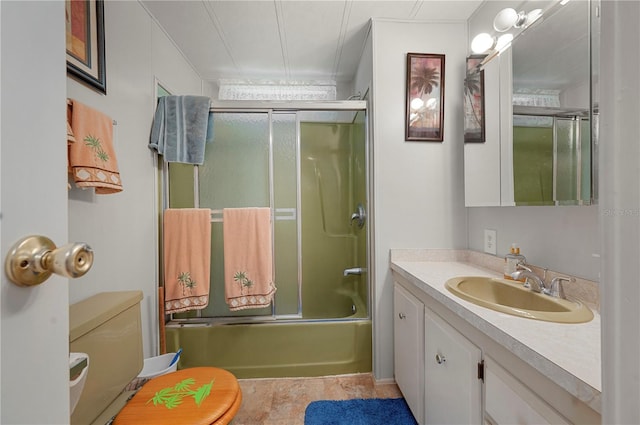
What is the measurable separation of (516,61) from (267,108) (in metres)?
1.37

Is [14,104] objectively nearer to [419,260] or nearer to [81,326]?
[81,326]

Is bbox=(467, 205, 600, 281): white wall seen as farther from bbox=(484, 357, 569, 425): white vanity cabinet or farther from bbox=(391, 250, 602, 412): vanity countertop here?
bbox=(484, 357, 569, 425): white vanity cabinet

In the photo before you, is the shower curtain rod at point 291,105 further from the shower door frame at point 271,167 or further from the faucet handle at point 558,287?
the faucet handle at point 558,287

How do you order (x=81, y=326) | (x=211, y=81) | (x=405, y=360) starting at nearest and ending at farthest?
(x=81, y=326)
(x=405, y=360)
(x=211, y=81)

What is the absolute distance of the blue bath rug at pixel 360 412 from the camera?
4.25ft

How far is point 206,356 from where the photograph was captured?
1612mm

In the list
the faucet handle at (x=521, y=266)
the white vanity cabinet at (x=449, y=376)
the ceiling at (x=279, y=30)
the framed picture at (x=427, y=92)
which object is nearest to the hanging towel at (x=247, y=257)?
the white vanity cabinet at (x=449, y=376)

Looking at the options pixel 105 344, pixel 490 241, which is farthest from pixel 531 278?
pixel 105 344

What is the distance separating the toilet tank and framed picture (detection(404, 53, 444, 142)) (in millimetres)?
1741

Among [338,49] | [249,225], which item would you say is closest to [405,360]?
[249,225]

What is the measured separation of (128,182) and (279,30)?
1.35 m

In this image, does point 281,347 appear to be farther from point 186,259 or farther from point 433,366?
point 433,366

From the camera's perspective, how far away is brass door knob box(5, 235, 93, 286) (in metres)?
0.26

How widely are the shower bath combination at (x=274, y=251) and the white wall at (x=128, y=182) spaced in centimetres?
23
